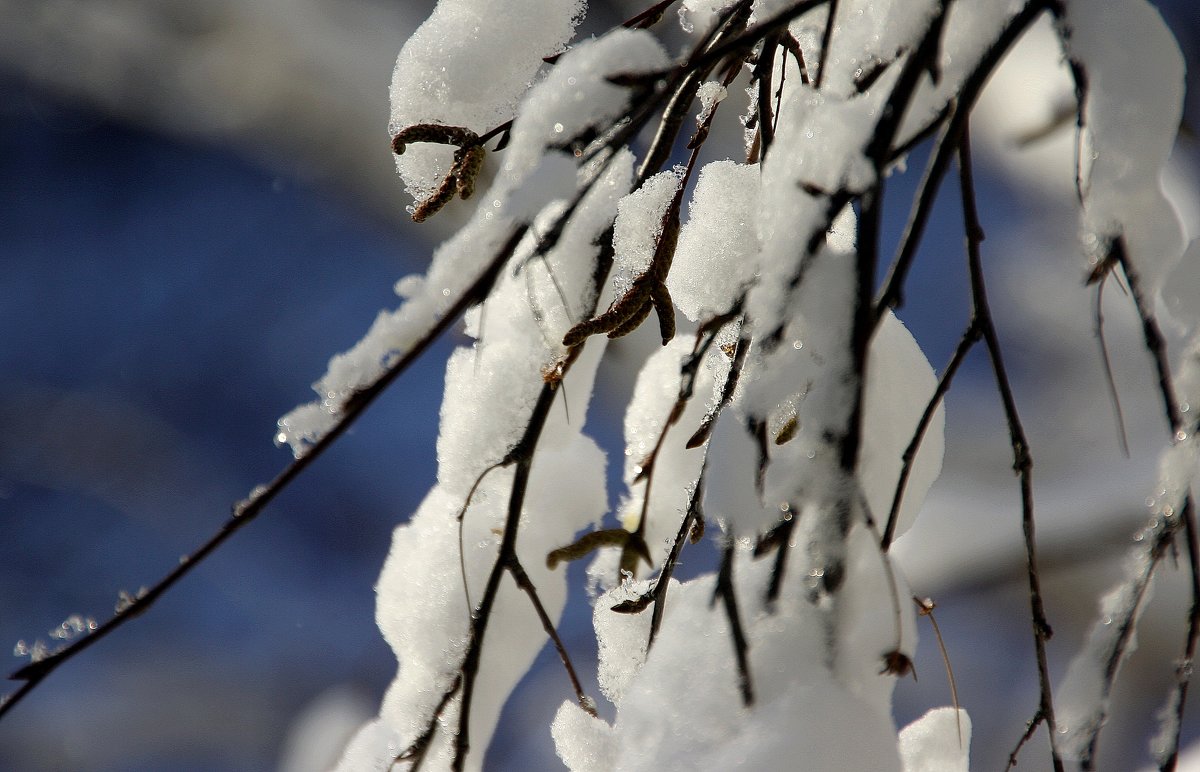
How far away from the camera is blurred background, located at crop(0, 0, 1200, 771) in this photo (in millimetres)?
2441

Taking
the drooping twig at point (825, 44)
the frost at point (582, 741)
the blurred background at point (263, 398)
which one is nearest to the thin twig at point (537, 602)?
the frost at point (582, 741)

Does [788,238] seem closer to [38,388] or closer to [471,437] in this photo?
[471,437]

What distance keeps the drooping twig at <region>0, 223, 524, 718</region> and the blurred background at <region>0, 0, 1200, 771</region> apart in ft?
6.46

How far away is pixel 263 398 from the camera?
402cm

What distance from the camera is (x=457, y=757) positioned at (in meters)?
0.47

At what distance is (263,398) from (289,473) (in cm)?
398

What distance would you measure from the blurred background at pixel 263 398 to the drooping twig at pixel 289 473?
1.97m

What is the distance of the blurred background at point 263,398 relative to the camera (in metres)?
2.44

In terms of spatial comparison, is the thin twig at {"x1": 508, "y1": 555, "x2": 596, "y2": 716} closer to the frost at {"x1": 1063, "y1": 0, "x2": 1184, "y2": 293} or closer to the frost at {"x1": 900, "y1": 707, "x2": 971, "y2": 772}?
the frost at {"x1": 900, "y1": 707, "x2": 971, "y2": 772}

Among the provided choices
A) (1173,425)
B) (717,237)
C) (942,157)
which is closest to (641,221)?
(717,237)

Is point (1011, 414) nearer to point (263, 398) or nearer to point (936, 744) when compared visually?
point (936, 744)

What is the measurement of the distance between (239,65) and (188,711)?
2467 millimetres

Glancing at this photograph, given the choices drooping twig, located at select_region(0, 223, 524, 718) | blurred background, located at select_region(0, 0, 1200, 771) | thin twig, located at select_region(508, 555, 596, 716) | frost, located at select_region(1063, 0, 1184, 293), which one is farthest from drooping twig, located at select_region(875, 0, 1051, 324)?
blurred background, located at select_region(0, 0, 1200, 771)

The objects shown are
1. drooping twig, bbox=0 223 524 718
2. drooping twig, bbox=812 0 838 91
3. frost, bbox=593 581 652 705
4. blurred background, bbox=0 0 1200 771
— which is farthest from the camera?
blurred background, bbox=0 0 1200 771
